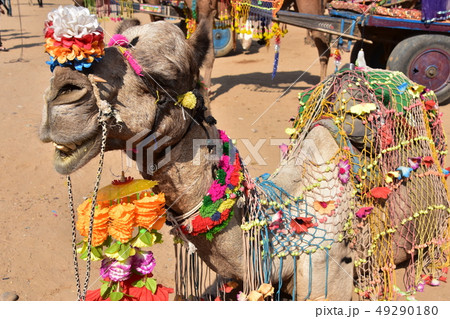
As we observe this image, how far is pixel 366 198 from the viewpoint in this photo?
243 centimetres

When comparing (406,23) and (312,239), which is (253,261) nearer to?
(312,239)

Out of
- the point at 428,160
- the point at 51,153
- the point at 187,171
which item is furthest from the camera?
the point at 51,153

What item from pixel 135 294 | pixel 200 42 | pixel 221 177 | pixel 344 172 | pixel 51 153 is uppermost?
pixel 200 42

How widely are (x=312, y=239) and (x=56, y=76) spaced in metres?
1.43

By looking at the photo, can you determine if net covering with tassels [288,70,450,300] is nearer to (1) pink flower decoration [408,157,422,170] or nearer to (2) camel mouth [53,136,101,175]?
(1) pink flower decoration [408,157,422,170]

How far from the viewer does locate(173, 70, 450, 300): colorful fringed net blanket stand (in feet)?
7.29

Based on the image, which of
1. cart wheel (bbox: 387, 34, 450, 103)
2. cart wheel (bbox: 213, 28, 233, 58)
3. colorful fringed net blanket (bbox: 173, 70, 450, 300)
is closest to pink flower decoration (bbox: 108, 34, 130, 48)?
colorful fringed net blanket (bbox: 173, 70, 450, 300)

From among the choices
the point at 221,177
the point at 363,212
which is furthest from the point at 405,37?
the point at 221,177

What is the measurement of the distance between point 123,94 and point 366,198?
1.45 metres

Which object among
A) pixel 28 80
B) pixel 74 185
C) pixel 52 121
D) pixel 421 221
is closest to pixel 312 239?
pixel 421 221

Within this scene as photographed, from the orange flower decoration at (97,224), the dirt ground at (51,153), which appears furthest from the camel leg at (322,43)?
the orange flower decoration at (97,224)

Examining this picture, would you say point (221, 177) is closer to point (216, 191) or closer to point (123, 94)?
point (216, 191)

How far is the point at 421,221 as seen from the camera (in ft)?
8.73

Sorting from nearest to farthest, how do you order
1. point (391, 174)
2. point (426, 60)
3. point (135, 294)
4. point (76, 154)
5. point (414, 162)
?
point (76, 154) → point (135, 294) → point (391, 174) → point (414, 162) → point (426, 60)
